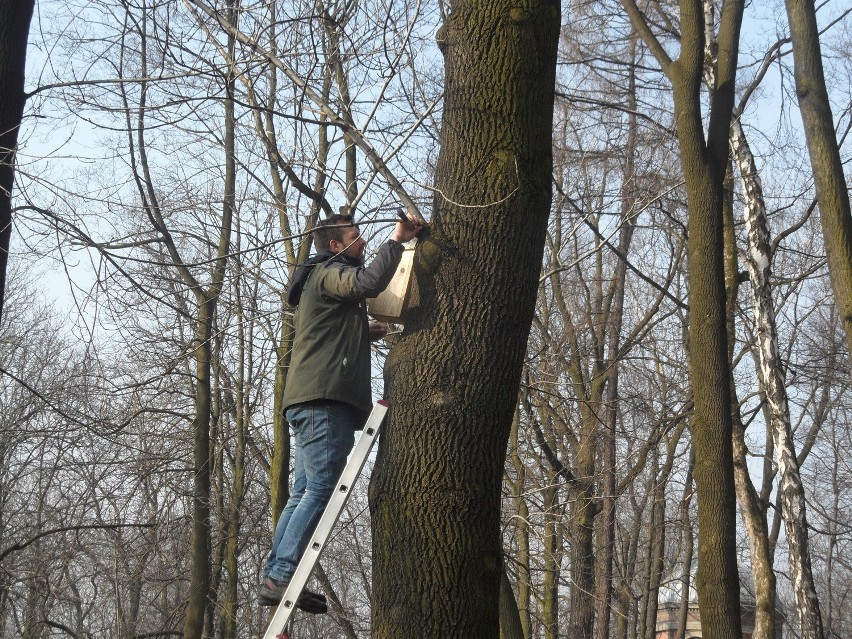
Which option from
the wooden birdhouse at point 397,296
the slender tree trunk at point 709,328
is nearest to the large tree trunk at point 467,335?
the wooden birdhouse at point 397,296

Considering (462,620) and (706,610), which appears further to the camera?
(706,610)

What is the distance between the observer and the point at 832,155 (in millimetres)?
7527

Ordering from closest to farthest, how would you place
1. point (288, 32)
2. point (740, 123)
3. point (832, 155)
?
1. point (288, 32)
2. point (832, 155)
3. point (740, 123)

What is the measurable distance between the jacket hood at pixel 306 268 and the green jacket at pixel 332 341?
0.11ft

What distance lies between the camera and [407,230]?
3.61 m

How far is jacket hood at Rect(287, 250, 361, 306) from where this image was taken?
13.8 ft

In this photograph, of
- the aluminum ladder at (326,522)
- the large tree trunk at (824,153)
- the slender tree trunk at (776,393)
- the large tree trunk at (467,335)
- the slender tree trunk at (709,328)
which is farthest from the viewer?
the slender tree trunk at (776,393)

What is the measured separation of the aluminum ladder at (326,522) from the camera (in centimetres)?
353

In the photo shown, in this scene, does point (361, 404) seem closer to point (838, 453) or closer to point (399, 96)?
point (399, 96)

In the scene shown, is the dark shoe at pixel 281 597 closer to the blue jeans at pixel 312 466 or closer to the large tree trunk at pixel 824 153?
the blue jeans at pixel 312 466

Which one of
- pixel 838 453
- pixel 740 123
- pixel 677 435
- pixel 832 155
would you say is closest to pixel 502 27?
pixel 832 155

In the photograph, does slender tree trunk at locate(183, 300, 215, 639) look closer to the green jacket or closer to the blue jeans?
the green jacket

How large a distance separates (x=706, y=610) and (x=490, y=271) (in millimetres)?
4471

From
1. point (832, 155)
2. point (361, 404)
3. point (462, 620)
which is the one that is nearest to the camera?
point (462, 620)
